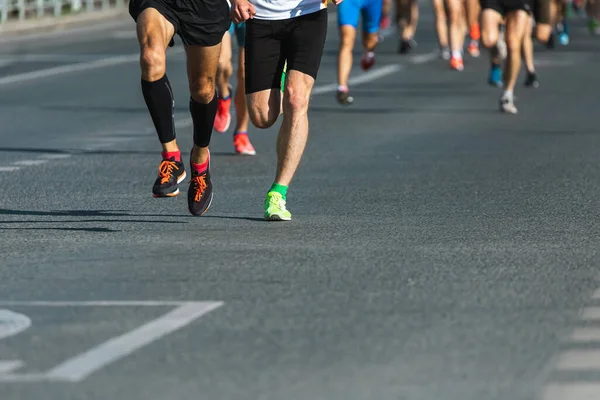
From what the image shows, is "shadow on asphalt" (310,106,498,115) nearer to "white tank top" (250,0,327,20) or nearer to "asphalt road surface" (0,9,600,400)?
"asphalt road surface" (0,9,600,400)

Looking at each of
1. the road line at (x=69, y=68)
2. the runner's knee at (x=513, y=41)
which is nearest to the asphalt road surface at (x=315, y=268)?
the runner's knee at (x=513, y=41)

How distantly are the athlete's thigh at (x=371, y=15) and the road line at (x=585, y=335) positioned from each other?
40.3 feet

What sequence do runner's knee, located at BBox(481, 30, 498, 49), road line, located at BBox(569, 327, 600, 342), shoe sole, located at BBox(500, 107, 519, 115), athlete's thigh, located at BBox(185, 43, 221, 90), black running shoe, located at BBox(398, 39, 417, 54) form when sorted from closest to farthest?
road line, located at BBox(569, 327, 600, 342) < athlete's thigh, located at BBox(185, 43, 221, 90) < shoe sole, located at BBox(500, 107, 519, 115) < runner's knee, located at BBox(481, 30, 498, 49) < black running shoe, located at BBox(398, 39, 417, 54)

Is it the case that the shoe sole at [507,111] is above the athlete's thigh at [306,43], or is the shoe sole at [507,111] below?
below

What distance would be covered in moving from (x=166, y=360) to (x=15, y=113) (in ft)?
39.2

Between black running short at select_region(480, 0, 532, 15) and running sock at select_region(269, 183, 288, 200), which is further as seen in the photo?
black running short at select_region(480, 0, 532, 15)

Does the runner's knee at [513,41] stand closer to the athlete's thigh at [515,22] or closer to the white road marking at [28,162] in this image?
the athlete's thigh at [515,22]

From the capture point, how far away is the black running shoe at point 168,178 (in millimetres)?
9484

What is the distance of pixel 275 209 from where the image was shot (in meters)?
9.50

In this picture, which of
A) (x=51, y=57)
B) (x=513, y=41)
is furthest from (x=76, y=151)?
(x=51, y=57)

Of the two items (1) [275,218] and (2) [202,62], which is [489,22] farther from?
(1) [275,218]

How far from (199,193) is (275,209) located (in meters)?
0.42

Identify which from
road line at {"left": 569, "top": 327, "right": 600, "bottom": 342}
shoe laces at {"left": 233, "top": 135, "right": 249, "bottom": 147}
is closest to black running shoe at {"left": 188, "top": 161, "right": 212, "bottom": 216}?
road line at {"left": 569, "top": 327, "right": 600, "bottom": 342}

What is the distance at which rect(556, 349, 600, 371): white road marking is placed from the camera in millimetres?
5629
